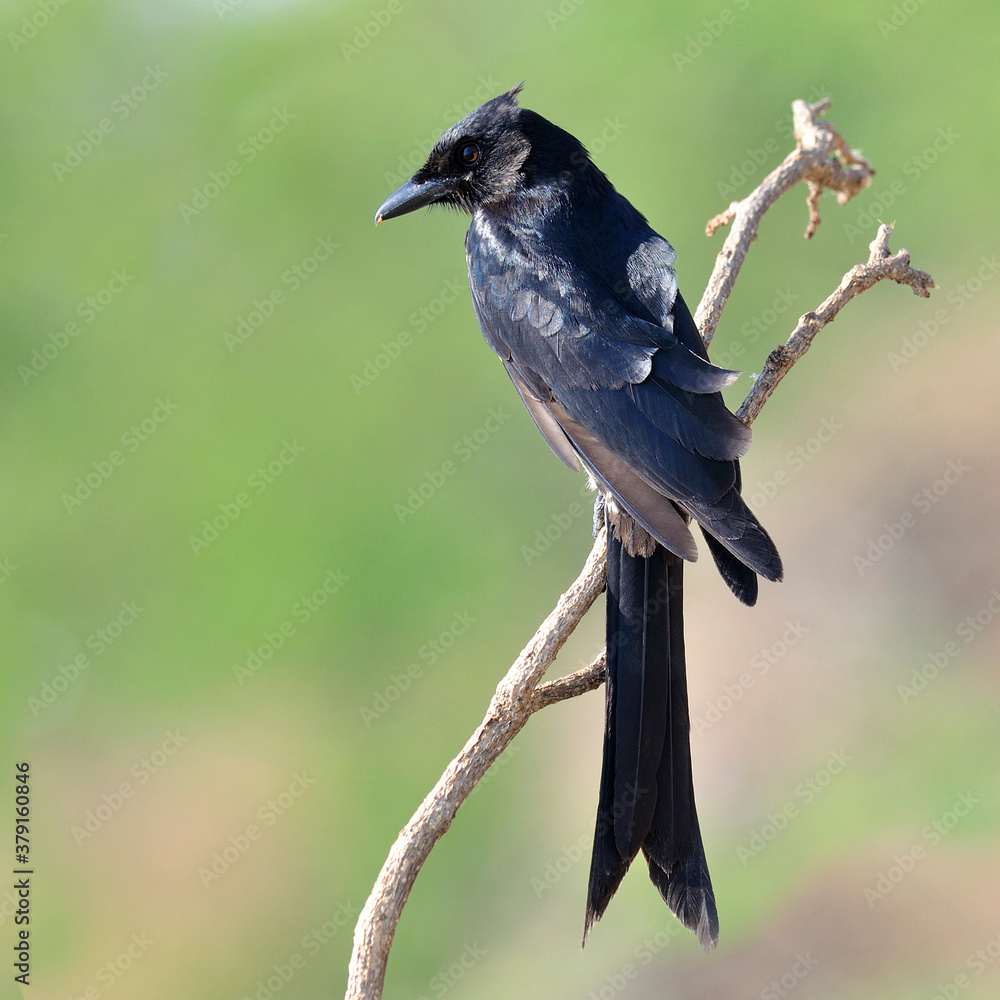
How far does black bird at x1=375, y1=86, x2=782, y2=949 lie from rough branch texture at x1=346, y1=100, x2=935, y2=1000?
0.15 m

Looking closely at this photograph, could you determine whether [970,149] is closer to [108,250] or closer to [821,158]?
[821,158]

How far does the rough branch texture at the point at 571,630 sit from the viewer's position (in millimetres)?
1866

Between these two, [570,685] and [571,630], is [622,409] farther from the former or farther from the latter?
[570,685]

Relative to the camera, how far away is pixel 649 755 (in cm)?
236

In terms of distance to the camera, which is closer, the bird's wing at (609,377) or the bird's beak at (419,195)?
the bird's wing at (609,377)

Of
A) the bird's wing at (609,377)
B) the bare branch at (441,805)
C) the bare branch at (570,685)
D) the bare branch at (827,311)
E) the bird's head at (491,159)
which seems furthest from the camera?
the bird's head at (491,159)

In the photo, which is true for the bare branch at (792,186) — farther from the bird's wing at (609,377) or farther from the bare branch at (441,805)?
the bare branch at (441,805)

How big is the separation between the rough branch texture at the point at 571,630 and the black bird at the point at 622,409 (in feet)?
0.49

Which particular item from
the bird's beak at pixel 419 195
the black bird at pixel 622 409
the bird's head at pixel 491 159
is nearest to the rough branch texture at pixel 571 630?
the black bird at pixel 622 409

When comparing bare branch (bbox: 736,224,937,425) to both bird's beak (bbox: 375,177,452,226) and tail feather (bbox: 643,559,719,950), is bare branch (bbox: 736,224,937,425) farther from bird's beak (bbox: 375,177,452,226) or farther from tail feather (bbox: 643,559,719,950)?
bird's beak (bbox: 375,177,452,226)

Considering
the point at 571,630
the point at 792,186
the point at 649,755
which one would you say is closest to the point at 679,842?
the point at 649,755

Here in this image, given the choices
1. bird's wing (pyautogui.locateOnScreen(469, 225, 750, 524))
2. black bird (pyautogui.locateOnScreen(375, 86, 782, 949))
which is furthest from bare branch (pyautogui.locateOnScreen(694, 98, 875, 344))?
bird's wing (pyautogui.locateOnScreen(469, 225, 750, 524))

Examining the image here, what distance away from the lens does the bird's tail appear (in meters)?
2.25

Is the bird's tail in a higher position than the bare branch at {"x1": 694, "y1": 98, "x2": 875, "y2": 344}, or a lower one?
lower
